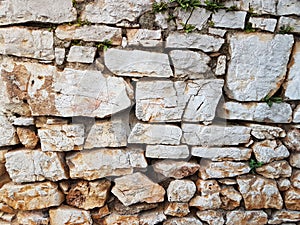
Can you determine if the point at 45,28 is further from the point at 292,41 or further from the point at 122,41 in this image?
the point at 292,41

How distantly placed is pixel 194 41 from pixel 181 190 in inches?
31.7

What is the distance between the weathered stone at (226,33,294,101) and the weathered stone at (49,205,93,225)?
102 cm

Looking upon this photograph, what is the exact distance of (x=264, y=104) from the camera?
1699 mm

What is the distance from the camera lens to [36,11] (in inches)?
60.3

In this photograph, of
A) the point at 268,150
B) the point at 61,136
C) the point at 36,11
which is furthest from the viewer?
the point at 268,150

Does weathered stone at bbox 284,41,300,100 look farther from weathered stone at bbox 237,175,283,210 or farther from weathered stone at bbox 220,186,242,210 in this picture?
weathered stone at bbox 220,186,242,210

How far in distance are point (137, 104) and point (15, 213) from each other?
36.3 inches

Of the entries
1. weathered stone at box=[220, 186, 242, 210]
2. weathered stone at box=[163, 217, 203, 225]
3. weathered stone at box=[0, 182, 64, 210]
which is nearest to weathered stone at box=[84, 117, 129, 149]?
weathered stone at box=[0, 182, 64, 210]

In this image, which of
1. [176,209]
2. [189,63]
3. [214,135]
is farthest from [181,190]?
[189,63]

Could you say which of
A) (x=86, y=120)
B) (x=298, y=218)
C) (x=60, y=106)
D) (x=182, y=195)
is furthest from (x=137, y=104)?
(x=298, y=218)

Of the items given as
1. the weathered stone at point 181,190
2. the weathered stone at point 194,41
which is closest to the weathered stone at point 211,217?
the weathered stone at point 181,190

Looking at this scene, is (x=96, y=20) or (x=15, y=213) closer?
(x=96, y=20)

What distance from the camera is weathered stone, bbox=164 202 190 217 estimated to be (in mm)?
1774

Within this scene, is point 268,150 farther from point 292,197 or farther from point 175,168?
point 175,168
